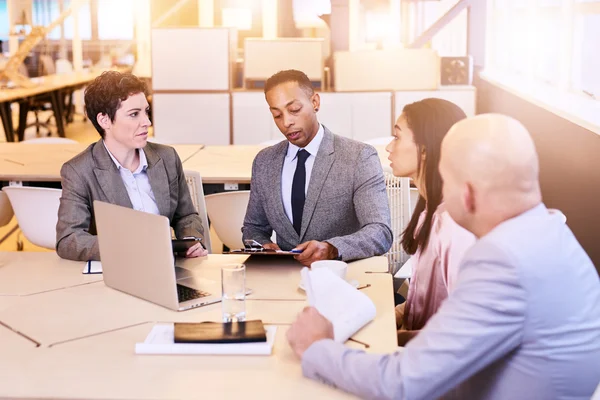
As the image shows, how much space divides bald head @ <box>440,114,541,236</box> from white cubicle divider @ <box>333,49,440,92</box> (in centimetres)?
527

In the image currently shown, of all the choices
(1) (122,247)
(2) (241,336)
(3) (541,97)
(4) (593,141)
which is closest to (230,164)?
(3) (541,97)

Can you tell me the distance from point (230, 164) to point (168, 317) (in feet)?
9.15

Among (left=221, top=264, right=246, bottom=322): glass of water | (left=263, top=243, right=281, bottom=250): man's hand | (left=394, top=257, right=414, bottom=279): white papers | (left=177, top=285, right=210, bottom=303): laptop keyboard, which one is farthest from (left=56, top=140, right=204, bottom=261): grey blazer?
(left=394, top=257, right=414, bottom=279): white papers

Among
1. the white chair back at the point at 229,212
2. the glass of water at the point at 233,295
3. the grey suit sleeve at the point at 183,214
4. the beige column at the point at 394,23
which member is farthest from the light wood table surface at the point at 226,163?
the beige column at the point at 394,23

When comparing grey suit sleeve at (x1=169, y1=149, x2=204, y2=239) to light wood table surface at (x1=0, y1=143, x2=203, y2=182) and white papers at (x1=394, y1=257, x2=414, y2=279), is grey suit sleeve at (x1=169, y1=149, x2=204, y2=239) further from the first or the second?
light wood table surface at (x1=0, y1=143, x2=203, y2=182)

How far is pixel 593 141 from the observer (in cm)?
340

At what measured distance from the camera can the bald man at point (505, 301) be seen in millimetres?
1471

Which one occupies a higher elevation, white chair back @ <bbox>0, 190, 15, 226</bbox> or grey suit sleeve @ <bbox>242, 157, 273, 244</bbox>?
grey suit sleeve @ <bbox>242, 157, 273, 244</bbox>

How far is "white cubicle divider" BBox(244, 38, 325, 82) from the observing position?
6.65 meters

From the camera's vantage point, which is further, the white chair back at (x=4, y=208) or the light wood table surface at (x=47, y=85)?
the light wood table surface at (x=47, y=85)

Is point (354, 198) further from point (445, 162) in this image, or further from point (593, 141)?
point (445, 162)

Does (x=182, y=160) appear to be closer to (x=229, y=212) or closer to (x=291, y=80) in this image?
(x=229, y=212)

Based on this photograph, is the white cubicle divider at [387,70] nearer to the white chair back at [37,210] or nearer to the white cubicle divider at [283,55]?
the white cubicle divider at [283,55]

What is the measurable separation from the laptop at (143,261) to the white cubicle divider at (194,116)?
4.35 meters
